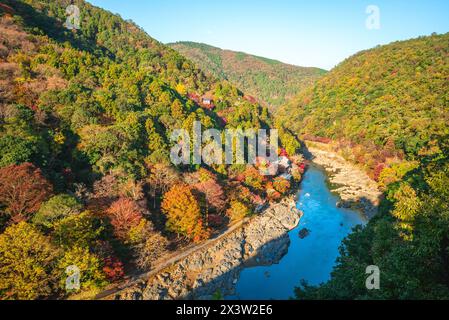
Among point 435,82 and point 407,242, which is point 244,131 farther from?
point 435,82

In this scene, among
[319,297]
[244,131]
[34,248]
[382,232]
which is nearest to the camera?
[319,297]

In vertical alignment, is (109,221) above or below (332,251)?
above

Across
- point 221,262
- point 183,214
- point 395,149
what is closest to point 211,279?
point 221,262

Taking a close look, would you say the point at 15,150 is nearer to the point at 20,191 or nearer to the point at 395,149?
the point at 20,191

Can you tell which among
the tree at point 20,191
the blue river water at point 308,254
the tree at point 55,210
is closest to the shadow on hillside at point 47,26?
the tree at point 20,191

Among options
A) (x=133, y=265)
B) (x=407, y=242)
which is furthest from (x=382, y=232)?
(x=133, y=265)

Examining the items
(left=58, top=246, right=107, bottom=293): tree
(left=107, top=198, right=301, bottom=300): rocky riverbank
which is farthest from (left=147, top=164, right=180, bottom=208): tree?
(left=58, top=246, right=107, bottom=293): tree

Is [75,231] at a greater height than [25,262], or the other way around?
[75,231]
